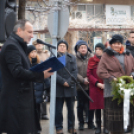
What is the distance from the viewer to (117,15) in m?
14.2

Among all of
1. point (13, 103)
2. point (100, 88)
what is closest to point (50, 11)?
point (100, 88)

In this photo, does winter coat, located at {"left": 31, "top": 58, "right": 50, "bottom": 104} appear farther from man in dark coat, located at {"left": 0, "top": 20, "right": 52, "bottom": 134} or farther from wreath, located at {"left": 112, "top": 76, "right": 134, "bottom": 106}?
man in dark coat, located at {"left": 0, "top": 20, "right": 52, "bottom": 134}

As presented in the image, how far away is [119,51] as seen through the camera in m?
5.32

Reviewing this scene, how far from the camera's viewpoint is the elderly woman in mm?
4984

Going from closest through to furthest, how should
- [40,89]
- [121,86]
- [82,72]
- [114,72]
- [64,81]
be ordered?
[121,86] → [114,72] → [64,81] → [82,72] → [40,89]

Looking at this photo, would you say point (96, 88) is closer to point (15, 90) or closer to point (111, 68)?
point (111, 68)

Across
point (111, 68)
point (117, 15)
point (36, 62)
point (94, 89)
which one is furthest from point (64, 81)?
point (117, 15)

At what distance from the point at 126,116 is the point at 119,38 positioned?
4.72 feet

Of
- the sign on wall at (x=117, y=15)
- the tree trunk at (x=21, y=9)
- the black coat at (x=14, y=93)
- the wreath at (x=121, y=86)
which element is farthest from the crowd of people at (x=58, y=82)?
the sign on wall at (x=117, y=15)

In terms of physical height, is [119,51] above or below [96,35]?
below

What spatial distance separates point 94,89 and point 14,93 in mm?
3178

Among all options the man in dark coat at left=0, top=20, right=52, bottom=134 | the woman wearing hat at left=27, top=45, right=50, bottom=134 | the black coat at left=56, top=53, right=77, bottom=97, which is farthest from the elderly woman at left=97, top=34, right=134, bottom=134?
the woman wearing hat at left=27, top=45, right=50, bottom=134

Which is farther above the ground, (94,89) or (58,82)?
(58,82)

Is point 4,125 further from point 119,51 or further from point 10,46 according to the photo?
point 119,51
